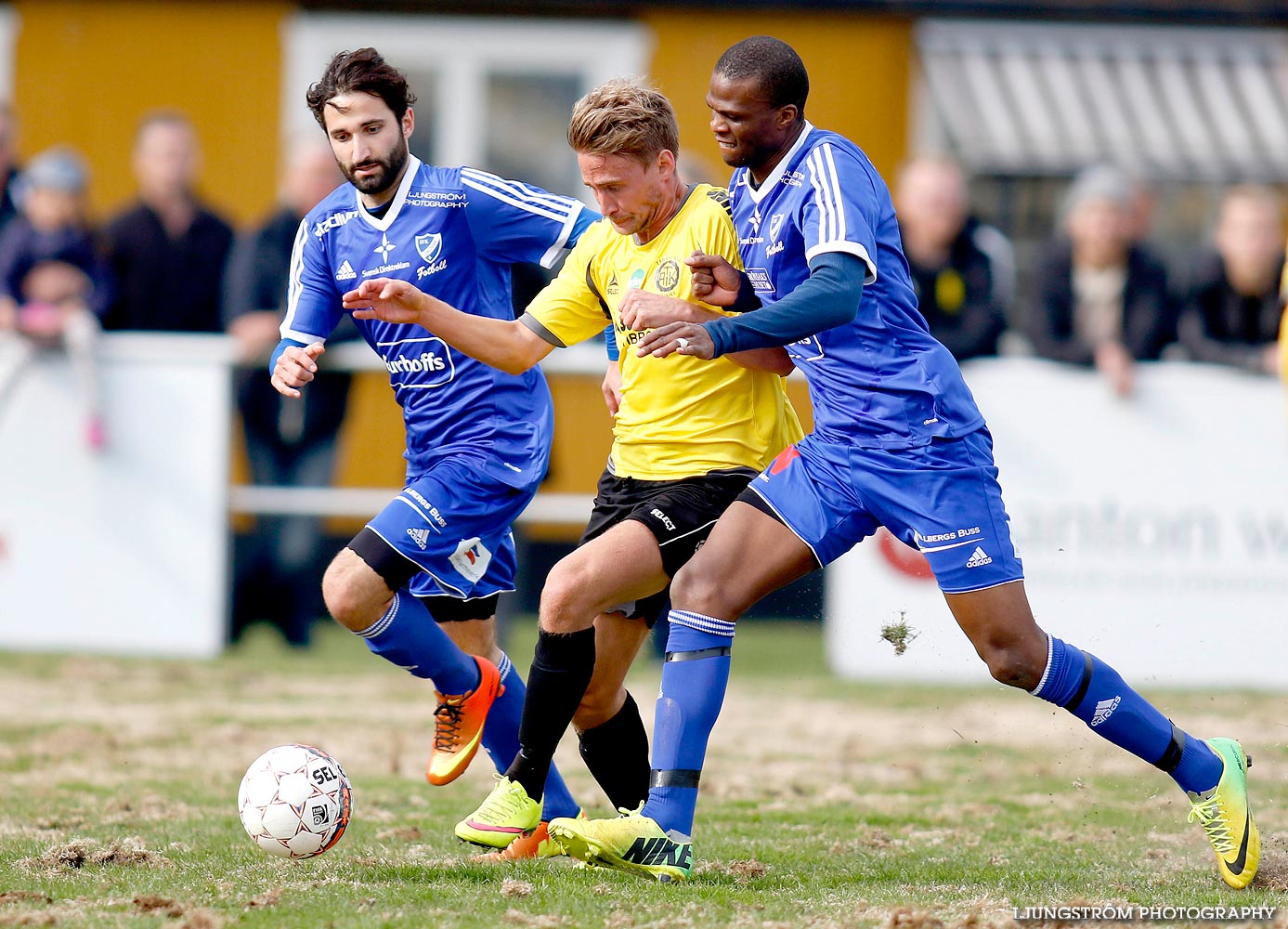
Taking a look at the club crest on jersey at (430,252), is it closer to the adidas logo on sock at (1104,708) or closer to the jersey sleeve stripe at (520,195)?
the jersey sleeve stripe at (520,195)

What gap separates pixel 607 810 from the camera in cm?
630

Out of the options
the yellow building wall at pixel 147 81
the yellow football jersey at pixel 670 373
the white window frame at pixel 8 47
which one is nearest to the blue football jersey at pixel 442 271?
the yellow football jersey at pixel 670 373

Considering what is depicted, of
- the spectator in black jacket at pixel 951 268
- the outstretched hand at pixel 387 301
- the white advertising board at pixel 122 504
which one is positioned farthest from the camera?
the white advertising board at pixel 122 504

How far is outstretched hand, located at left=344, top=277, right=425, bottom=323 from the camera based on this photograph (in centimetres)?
498

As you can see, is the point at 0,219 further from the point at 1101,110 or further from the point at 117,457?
the point at 1101,110

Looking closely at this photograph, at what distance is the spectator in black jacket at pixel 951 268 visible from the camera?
405 inches

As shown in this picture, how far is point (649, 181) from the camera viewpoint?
5062 mm

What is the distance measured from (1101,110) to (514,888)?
10.2 meters

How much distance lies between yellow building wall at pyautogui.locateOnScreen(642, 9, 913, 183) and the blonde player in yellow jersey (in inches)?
320

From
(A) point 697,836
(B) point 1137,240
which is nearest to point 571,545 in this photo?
(B) point 1137,240

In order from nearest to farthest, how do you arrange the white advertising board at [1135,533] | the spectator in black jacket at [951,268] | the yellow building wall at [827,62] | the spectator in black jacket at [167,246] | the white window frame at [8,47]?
1. the white advertising board at [1135,533]
2. the spectator in black jacket at [951,268]
3. the spectator in black jacket at [167,246]
4. the yellow building wall at [827,62]
5. the white window frame at [8,47]

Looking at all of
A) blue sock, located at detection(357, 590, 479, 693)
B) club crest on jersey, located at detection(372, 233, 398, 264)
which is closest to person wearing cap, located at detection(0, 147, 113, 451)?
club crest on jersey, located at detection(372, 233, 398, 264)

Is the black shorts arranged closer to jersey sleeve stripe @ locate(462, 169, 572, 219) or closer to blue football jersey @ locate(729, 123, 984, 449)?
blue football jersey @ locate(729, 123, 984, 449)

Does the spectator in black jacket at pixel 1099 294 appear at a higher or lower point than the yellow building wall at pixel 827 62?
lower
